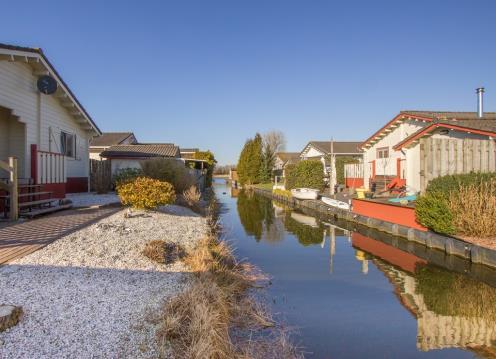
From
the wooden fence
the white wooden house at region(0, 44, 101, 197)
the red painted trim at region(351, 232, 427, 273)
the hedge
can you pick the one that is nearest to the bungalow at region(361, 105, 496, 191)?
the hedge

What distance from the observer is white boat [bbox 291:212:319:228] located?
739 inches

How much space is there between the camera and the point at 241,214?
23500 mm

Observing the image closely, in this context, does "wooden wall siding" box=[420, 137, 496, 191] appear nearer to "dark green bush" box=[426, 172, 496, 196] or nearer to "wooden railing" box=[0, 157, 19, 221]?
"dark green bush" box=[426, 172, 496, 196]

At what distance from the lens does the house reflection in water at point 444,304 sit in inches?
244

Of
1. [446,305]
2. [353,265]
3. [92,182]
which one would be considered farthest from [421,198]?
[92,182]

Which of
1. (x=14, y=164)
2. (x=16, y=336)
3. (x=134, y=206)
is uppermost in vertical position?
(x=14, y=164)

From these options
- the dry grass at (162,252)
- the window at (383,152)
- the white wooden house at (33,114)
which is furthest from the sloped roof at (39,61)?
the window at (383,152)

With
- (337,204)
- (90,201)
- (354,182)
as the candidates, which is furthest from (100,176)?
(354,182)

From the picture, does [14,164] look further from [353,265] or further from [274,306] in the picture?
[353,265]

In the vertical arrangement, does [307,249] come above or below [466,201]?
below

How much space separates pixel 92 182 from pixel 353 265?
1597cm

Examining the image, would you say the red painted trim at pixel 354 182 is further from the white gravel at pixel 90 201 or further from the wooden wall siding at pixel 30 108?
the wooden wall siding at pixel 30 108

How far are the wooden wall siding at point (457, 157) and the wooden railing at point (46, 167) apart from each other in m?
13.7

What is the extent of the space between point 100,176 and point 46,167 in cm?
625
